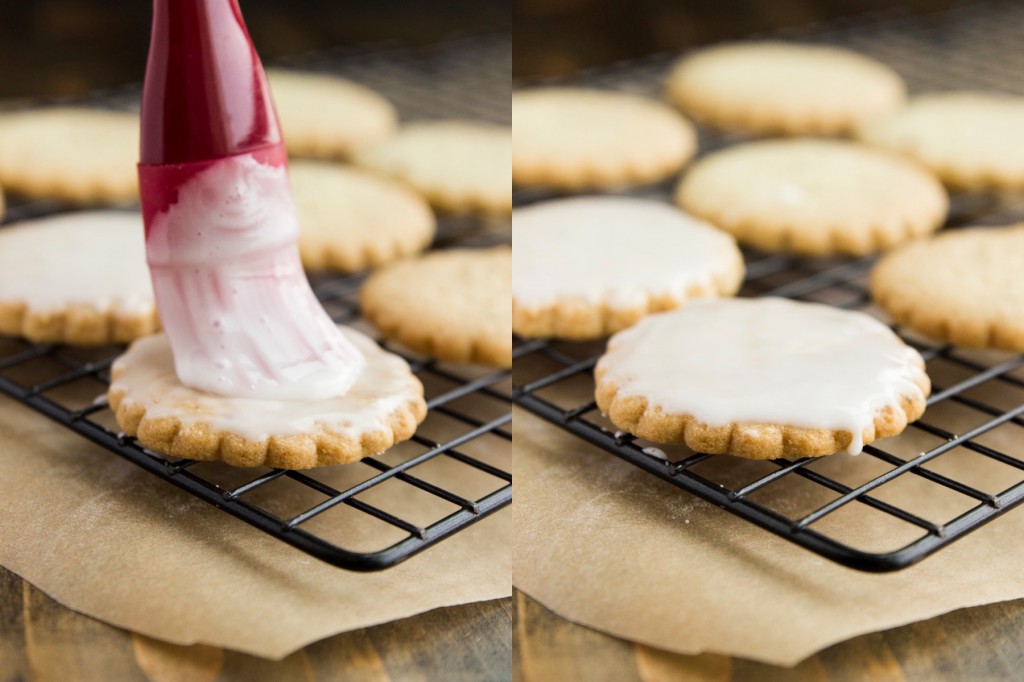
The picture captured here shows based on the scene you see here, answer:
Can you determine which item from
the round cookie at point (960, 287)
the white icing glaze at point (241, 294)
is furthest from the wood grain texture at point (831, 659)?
the round cookie at point (960, 287)

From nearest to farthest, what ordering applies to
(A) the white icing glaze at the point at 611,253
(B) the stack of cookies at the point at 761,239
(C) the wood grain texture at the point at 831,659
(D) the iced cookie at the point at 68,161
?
(C) the wood grain texture at the point at 831,659 → (B) the stack of cookies at the point at 761,239 → (A) the white icing glaze at the point at 611,253 → (D) the iced cookie at the point at 68,161

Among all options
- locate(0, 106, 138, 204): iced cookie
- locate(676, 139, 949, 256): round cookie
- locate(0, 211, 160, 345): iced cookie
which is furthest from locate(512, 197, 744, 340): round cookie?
locate(0, 106, 138, 204): iced cookie

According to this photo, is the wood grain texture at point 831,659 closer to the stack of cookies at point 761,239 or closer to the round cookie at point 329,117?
the stack of cookies at point 761,239

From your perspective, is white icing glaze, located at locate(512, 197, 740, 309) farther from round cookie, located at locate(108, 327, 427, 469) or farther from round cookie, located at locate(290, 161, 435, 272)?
round cookie, located at locate(108, 327, 427, 469)

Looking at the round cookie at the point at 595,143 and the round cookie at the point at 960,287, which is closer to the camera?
the round cookie at the point at 960,287

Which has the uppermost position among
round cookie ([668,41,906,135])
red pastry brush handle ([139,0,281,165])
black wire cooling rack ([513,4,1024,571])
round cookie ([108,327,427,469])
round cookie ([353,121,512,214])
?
red pastry brush handle ([139,0,281,165])

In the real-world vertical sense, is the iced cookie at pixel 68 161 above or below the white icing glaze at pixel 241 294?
below

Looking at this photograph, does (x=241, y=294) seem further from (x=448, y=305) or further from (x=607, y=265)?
(x=607, y=265)
